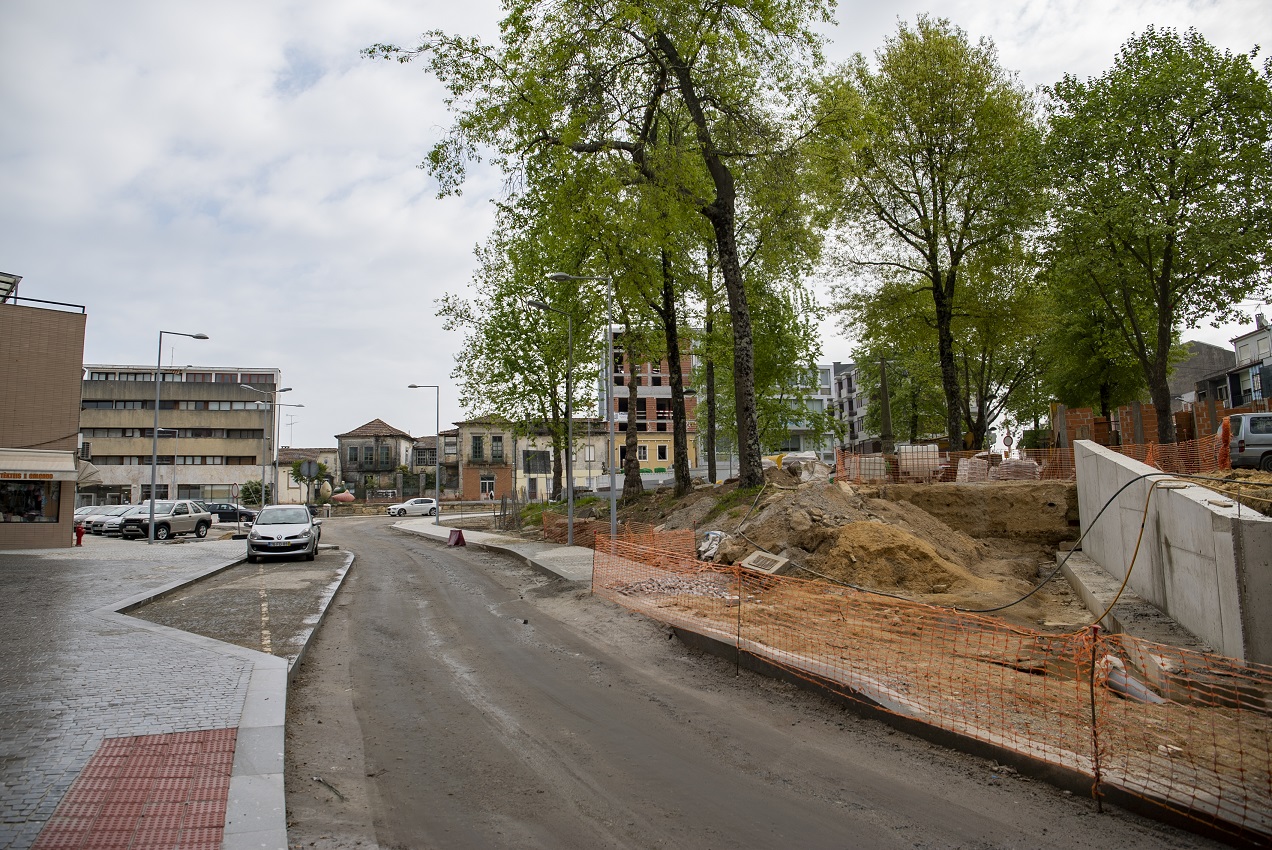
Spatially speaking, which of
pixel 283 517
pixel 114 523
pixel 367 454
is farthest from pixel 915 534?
pixel 367 454

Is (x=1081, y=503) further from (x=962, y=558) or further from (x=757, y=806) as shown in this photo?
(x=757, y=806)

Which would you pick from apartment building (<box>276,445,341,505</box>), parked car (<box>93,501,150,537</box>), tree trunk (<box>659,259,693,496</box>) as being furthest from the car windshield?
apartment building (<box>276,445,341,505</box>)

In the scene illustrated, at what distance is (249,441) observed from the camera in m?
68.6

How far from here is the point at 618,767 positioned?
218 inches

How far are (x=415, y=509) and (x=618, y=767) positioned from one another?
5596 cm

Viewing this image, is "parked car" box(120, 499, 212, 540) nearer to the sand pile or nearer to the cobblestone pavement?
the cobblestone pavement

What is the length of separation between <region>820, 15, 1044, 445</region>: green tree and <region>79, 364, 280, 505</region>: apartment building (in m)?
53.6

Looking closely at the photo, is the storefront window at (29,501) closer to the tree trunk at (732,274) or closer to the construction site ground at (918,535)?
the construction site ground at (918,535)

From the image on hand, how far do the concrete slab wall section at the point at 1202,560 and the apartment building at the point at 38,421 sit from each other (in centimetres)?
2898

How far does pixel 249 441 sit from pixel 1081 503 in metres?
67.0

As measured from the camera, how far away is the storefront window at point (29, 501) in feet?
83.7

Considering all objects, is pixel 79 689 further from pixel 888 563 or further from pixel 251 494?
pixel 251 494

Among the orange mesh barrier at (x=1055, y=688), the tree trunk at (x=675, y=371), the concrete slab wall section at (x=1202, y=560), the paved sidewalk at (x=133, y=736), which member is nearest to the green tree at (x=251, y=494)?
the tree trunk at (x=675, y=371)

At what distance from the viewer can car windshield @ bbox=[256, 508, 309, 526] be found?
22.3 m
